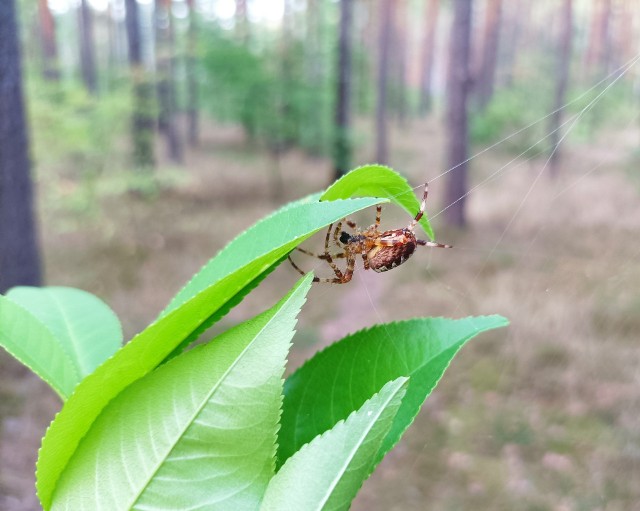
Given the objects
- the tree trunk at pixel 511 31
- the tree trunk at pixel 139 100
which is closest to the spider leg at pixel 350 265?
the tree trunk at pixel 139 100

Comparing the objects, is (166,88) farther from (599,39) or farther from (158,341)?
(599,39)

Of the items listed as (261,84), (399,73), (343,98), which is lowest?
(399,73)

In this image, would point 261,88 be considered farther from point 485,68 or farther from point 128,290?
point 485,68

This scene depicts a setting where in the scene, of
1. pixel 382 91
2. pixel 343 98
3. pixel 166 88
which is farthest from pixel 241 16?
pixel 343 98

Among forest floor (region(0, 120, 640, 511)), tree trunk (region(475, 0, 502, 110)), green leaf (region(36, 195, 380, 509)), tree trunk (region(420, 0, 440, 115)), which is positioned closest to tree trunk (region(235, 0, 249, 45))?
forest floor (region(0, 120, 640, 511))

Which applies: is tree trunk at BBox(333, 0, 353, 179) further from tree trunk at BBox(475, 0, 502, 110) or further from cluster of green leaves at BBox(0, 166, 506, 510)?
cluster of green leaves at BBox(0, 166, 506, 510)

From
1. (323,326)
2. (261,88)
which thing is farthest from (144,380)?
(261,88)

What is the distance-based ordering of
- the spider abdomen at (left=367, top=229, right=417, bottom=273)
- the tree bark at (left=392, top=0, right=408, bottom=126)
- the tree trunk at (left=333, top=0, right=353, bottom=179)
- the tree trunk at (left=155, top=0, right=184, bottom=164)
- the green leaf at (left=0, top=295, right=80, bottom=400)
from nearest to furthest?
the green leaf at (left=0, top=295, right=80, bottom=400) → the spider abdomen at (left=367, top=229, right=417, bottom=273) → the tree trunk at (left=333, top=0, right=353, bottom=179) → the tree trunk at (left=155, top=0, right=184, bottom=164) → the tree bark at (left=392, top=0, right=408, bottom=126)
